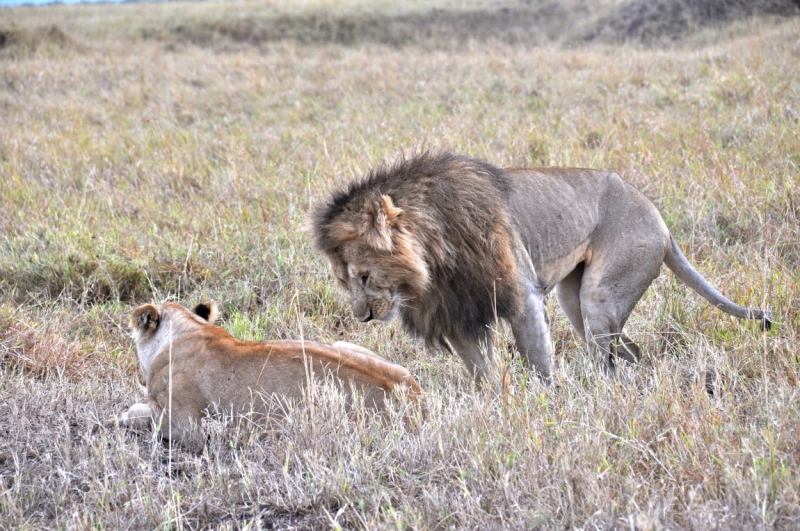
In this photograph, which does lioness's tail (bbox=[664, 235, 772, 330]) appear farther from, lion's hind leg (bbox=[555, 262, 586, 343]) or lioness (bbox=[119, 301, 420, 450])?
lioness (bbox=[119, 301, 420, 450])

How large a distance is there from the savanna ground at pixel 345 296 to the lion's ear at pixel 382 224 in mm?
734

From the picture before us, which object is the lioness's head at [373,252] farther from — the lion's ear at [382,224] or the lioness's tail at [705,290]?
the lioness's tail at [705,290]

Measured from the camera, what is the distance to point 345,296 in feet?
18.1

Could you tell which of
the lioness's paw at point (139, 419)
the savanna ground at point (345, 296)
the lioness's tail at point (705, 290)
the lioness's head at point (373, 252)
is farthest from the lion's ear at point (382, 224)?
the lioness's tail at point (705, 290)

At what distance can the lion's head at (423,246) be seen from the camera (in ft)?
13.3

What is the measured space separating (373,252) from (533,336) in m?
0.95

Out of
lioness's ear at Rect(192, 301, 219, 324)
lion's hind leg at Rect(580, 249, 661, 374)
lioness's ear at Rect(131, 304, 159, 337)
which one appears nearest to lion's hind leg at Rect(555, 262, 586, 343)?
lion's hind leg at Rect(580, 249, 661, 374)

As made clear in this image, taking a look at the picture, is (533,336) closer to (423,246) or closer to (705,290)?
(423,246)

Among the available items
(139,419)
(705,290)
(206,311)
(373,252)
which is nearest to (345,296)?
(206,311)

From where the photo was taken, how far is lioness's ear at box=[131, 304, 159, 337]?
4281 millimetres

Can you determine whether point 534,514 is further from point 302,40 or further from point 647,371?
point 302,40

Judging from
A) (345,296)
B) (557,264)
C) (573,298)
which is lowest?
(345,296)

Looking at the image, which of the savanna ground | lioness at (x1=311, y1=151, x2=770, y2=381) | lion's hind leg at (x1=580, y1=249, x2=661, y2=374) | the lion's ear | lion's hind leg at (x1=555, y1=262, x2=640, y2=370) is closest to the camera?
the savanna ground

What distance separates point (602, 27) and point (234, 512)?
54.5 feet
